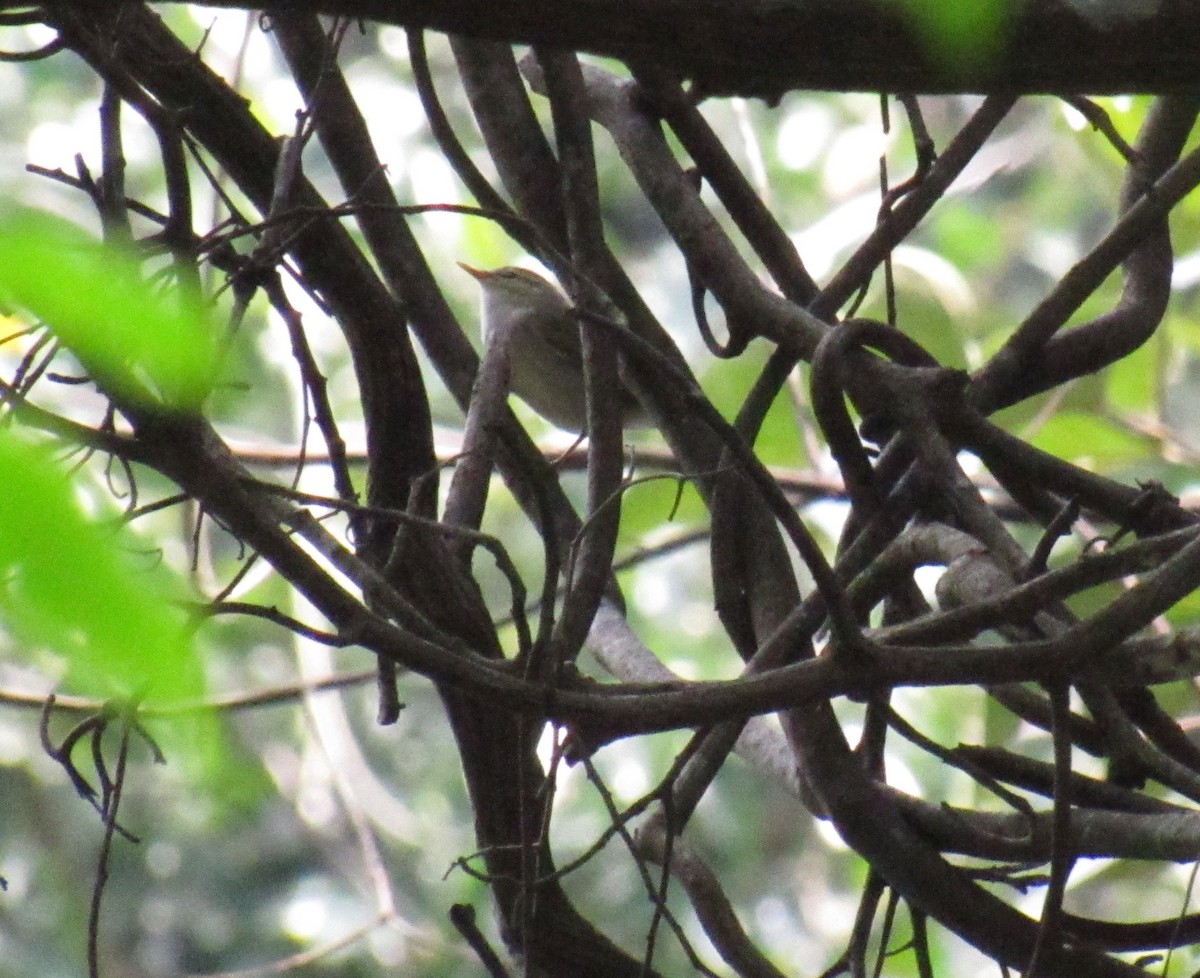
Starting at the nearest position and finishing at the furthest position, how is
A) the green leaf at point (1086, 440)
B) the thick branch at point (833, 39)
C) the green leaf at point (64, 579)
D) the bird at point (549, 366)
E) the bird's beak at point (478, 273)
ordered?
the green leaf at point (64, 579), the thick branch at point (833, 39), the green leaf at point (1086, 440), the bird at point (549, 366), the bird's beak at point (478, 273)

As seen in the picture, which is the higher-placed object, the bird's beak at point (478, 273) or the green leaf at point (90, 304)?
the bird's beak at point (478, 273)

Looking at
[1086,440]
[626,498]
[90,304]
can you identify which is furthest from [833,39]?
[1086,440]

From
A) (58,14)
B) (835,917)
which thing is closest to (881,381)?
(58,14)

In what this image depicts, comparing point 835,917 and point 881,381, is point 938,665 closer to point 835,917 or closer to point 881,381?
point 881,381

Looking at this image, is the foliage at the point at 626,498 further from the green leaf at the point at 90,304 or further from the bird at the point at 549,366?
the bird at the point at 549,366

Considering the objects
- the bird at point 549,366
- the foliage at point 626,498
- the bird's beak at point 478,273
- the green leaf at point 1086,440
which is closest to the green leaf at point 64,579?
the foliage at point 626,498

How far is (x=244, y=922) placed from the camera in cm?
625

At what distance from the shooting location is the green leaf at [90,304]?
39cm

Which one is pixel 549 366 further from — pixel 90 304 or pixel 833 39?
pixel 90 304

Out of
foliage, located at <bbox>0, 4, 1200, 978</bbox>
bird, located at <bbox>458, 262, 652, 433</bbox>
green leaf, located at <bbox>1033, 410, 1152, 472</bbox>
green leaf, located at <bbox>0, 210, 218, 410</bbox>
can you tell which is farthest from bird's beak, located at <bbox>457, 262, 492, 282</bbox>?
green leaf, located at <bbox>0, 210, 218, 410</bbox>

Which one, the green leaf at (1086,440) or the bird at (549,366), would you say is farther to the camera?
the bird at (549,366)

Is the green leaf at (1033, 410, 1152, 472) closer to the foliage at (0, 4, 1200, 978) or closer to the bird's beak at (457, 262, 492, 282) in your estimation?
the foliage at (0, 4, 1200, 978)

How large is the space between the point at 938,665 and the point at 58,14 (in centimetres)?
75

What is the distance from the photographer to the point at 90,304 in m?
0.40
